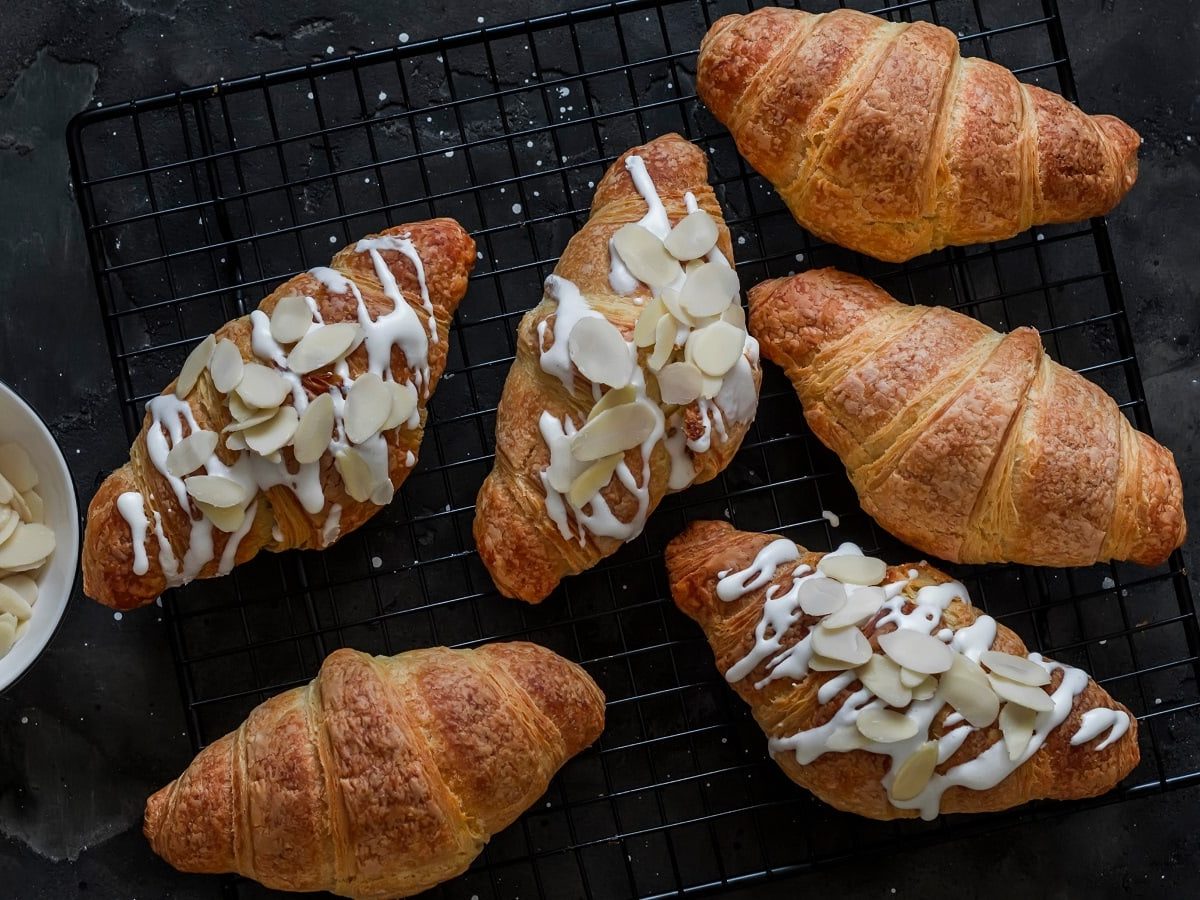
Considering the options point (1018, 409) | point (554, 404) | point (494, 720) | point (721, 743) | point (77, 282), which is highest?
point (77, 282)

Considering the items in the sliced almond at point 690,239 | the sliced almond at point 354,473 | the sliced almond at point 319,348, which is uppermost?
the sliced almond at point 690,239

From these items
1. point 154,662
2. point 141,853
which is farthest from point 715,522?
point 141,853

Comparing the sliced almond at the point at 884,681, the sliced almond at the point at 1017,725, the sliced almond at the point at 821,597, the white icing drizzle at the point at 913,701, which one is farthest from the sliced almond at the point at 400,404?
the sliced almond at the point at 1017,725

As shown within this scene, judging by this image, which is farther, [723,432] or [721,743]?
[721,743]

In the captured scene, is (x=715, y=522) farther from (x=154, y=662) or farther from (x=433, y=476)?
(x=154, y=662)

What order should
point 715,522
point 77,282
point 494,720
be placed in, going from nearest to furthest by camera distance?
point 494,720 < point 715,522 < point 77,282

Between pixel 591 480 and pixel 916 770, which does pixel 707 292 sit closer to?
pixel 591 480

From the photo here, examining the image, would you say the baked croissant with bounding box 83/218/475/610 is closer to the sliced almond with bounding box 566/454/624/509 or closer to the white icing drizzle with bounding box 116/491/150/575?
the white icing drizzle with bounding box 116/491/150/575

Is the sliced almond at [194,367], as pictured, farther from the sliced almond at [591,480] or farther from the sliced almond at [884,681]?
the sliced almond at [884,681]
